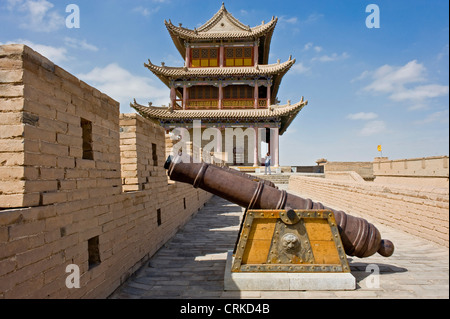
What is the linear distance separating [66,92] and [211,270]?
267cm

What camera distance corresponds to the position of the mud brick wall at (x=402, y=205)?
4539 mm

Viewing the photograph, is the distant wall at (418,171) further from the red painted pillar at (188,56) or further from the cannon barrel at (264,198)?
the red painted pillar at (188,56)

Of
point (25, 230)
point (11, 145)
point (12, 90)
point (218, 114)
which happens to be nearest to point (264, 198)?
point (25, 230)

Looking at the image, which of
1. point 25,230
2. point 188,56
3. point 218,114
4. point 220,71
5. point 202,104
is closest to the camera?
point 25,230

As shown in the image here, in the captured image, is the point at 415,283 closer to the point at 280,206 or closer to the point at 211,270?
the point at 280,206

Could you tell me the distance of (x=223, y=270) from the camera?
3506 mm

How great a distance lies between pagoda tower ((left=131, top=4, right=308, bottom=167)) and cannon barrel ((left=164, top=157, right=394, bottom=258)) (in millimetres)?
17360

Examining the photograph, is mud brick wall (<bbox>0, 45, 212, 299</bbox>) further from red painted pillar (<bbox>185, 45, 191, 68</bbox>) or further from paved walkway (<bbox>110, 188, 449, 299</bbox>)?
red painted pillar (<bbox>185, 45, 191, 68</bbox>)

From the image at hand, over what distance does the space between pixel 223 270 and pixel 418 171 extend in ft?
38.9

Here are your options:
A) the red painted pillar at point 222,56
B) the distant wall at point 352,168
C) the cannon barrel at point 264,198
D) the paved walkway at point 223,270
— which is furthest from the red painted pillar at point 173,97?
the cannon barrel at point 264,198

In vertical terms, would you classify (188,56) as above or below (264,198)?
above

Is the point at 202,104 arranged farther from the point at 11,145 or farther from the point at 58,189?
the point at 11,145

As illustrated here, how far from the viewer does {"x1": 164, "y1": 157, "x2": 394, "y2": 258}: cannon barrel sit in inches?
121

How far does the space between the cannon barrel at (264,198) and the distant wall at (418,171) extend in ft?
30.5
